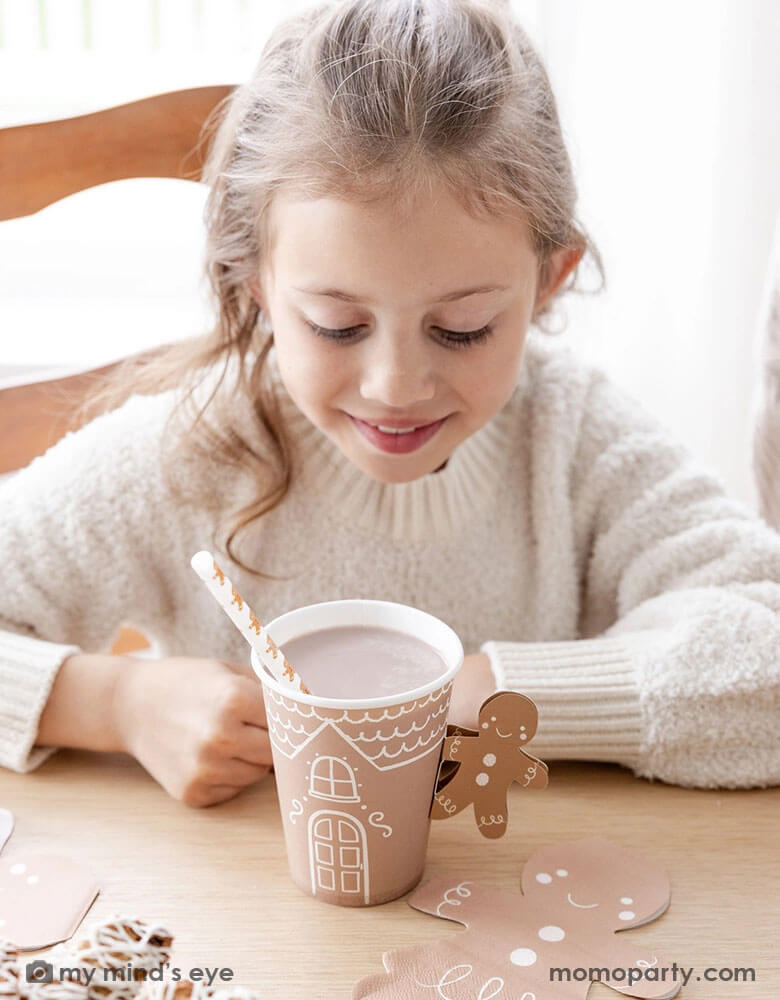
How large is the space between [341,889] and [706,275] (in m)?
1.33

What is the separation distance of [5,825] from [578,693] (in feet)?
1.38

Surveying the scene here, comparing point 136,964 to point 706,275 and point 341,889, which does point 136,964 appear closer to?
point 341,889

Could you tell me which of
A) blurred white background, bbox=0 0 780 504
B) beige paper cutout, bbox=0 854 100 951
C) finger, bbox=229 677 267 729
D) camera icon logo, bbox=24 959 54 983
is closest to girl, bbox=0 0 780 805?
finger, bbox=229 677 267 729

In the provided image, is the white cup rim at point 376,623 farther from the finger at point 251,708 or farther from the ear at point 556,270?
the ear at point 556,270

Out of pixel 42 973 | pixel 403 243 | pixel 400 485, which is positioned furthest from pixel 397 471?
pixel 42 973

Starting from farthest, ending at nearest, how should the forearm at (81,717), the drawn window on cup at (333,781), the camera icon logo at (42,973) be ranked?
the forearm at (81,717), the drawn window on cup at (333,781), the camera icon logo at (42,973)

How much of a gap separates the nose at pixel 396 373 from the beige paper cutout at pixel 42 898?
39 centimetres

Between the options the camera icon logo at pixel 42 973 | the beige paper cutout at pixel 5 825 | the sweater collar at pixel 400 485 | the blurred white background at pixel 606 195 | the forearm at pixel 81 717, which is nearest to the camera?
the camera icon logo at pixel 42 973

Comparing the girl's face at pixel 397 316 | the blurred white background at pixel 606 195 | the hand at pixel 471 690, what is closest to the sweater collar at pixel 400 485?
the girl's face at pixel 397 316

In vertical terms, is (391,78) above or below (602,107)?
above

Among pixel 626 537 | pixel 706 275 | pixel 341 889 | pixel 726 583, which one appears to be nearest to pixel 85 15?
pixel 706 275

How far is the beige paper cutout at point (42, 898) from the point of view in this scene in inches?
26.7

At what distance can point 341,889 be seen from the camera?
2.34ft

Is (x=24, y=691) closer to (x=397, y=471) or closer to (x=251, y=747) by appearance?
(x=251, y=747)
